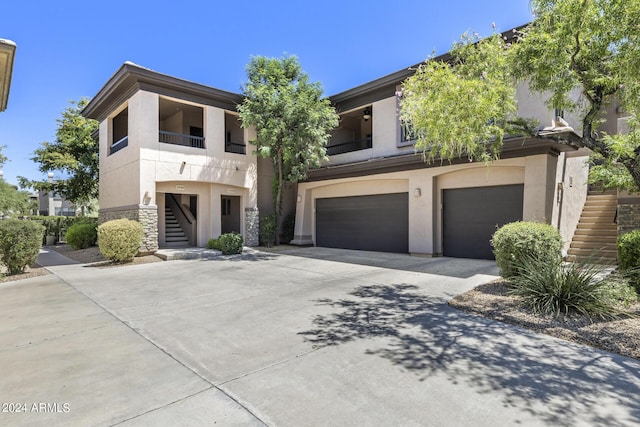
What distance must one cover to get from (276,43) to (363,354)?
1492cm

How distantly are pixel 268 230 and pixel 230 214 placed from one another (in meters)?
→ 3.21

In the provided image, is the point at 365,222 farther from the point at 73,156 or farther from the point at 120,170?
the point at 73,156

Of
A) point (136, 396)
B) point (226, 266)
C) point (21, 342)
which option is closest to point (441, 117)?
point (136, 396)

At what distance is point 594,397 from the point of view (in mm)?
3059

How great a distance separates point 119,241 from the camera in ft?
38.2

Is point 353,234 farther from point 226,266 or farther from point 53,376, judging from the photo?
point 53,376

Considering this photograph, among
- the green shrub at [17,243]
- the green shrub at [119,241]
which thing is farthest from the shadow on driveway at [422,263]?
the green shrub at [17,243]

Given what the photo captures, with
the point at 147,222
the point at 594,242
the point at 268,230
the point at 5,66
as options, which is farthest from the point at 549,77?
the point at 147,222

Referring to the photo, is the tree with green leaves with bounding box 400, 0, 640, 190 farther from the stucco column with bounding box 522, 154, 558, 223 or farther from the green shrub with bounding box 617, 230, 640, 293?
the stucco column with bounding box 522, 154, 558, 223

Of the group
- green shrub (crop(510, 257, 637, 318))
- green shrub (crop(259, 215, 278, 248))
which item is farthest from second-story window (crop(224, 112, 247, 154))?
green shrub (crop(510, 257, 637, 318))

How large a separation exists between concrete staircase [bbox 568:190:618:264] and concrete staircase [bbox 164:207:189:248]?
15751 mm

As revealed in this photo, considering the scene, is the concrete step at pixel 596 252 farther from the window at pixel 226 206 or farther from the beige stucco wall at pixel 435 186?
the window at pixel 226 206

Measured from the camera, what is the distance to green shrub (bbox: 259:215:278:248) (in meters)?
16.1

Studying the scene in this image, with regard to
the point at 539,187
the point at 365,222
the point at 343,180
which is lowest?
the point at 365,222
